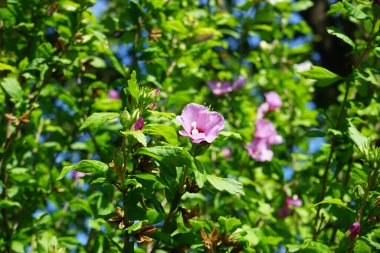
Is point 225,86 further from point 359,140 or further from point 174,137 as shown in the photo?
point 174,137

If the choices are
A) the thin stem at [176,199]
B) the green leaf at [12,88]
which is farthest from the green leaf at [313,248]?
the green leaf at [12,88]

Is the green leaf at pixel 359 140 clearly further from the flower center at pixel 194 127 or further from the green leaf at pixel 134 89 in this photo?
the green leaf at pixel 134 89

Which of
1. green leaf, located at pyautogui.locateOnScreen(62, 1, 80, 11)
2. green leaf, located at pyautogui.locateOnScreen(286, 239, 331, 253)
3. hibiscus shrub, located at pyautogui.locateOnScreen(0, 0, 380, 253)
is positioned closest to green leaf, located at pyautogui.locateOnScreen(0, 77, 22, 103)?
hibiscus shrub, located at pyautogui.locateOnScreen(0, 0, 380, 253)

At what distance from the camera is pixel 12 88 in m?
2.10

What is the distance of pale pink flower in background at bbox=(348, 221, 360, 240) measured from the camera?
1604 millimetres

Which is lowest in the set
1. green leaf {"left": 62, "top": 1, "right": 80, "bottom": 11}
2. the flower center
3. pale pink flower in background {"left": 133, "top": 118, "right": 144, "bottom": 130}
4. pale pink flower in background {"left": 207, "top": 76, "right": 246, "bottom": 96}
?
pale pink flower in background {"left": 207, "top": 76, "right": 246, "bottom": 96}

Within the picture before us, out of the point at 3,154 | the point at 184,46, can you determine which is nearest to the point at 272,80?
the point at 184,46

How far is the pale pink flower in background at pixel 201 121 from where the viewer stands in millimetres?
1525

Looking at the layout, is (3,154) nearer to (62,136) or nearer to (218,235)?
(62,136)

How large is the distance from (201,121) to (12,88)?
37.3 inches

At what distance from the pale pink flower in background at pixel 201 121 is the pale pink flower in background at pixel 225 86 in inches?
51.3

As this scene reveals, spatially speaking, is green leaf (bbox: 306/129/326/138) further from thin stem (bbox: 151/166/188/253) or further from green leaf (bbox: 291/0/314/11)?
green leaf (bbox: 291/0/314/11)

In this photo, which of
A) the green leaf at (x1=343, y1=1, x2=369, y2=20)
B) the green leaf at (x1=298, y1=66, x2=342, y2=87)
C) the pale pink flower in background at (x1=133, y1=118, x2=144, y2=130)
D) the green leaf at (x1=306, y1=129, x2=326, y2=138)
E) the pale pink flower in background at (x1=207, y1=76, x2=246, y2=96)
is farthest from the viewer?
the pale pink flower in background at (x1=207, y1=76, x2=246, y2=96)

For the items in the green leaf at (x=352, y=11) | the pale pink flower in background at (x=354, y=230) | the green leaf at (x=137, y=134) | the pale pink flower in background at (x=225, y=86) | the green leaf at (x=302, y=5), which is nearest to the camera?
the green leaf at (x=137, y=134)
